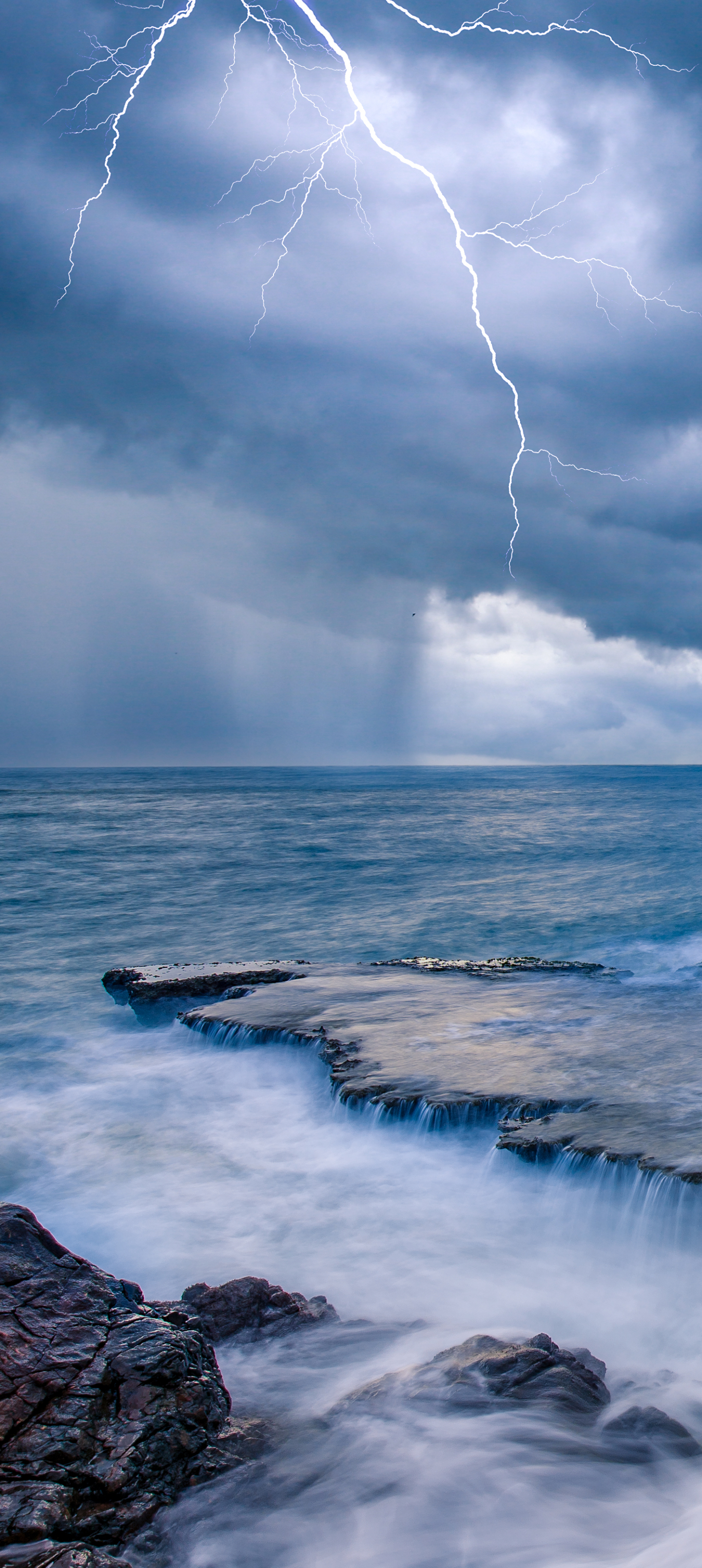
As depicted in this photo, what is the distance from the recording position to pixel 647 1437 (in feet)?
13.8

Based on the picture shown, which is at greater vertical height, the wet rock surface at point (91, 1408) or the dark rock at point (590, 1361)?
the wet rock surface at point (91, 1408)

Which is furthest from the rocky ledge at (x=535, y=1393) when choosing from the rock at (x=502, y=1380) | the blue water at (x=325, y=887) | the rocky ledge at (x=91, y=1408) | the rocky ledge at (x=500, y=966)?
the blue water at (x=325, y=887)

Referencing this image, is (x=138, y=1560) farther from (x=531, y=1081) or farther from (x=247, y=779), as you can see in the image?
(x=247, y=779)

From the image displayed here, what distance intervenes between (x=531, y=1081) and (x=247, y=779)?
135 metres

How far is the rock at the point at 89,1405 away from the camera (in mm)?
3252

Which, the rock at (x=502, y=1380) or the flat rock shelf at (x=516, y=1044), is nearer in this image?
the rock at (x=502, y=1380)

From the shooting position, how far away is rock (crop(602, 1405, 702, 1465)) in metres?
4.12

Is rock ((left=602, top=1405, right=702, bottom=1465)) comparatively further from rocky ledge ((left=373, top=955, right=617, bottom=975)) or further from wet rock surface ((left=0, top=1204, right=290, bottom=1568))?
rocky ledge ((left=373, top=955, right=617, bottom=975))

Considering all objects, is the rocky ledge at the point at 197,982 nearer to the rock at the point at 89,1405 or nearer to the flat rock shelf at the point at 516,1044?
the flat rock shelf at the point at 516,1044

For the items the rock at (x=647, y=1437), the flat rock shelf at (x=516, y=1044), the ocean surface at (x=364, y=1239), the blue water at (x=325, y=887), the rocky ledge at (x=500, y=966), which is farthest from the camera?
the blue water at (x=325, y=887)

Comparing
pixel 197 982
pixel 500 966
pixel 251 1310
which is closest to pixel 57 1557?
pixel 251 1310

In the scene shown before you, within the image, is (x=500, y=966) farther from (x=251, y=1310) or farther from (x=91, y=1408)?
(x=91, y=1408)

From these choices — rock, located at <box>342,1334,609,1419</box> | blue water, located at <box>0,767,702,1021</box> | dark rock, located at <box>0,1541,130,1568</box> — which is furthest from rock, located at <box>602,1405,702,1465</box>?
blue water, located at <box>0,767,702,1021</box>

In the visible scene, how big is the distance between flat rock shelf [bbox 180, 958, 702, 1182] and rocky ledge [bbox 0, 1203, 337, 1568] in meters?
3.53
